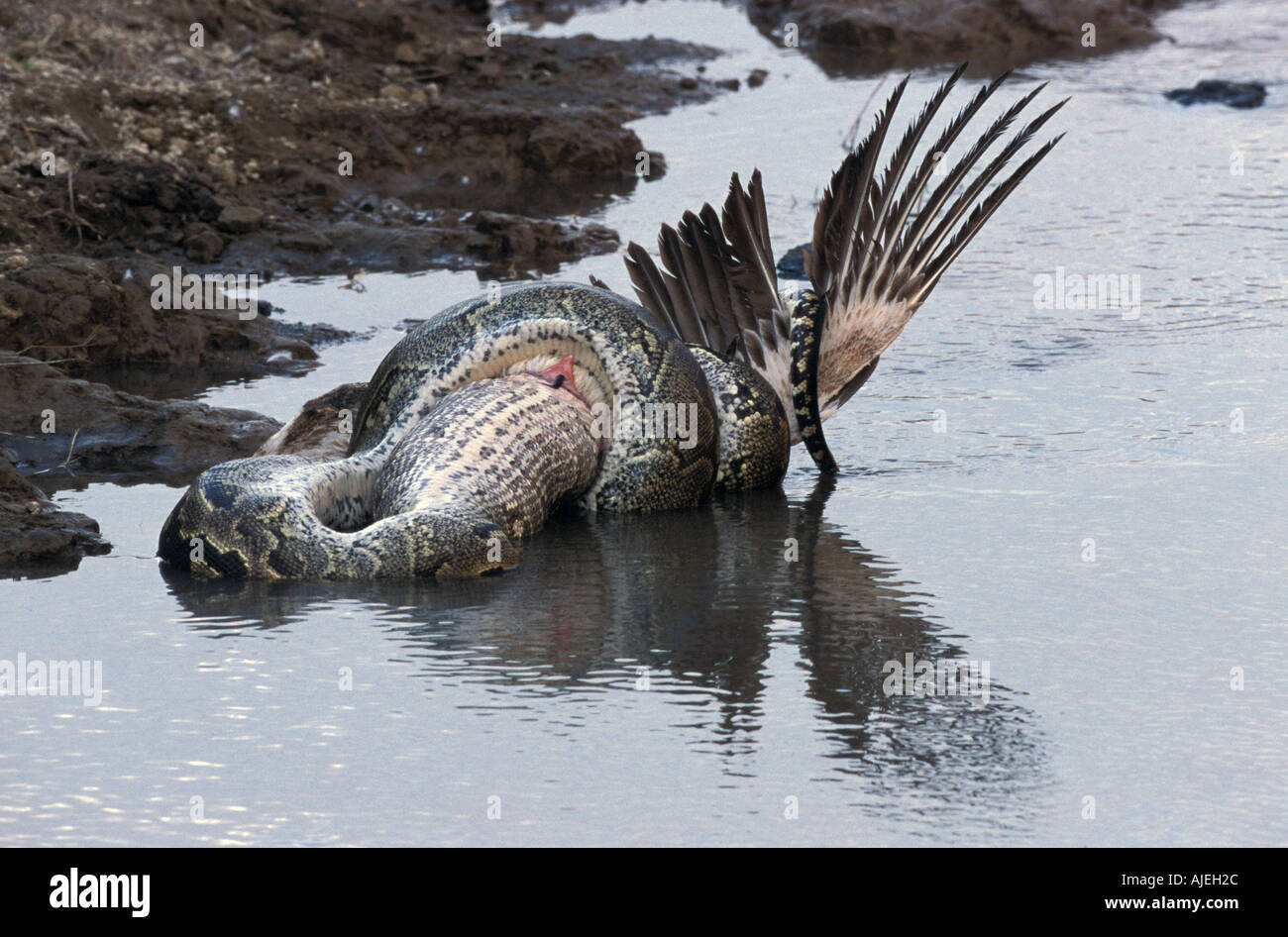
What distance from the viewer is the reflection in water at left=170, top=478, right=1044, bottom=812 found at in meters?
4.73

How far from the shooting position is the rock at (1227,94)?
53.4ft

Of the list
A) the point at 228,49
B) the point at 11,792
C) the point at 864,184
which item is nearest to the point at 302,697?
the point at 11,792

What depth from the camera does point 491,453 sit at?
6.68 meters

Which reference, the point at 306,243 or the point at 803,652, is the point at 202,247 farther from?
the point at 803,652

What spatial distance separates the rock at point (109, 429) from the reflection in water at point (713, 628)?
1437 mm

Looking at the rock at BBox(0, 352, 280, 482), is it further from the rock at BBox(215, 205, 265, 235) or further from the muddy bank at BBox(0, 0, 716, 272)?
the rock at BBox(215, 205, 265, 235)

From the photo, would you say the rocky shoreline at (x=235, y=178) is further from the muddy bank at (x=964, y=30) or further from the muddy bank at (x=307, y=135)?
the muddy bank at (x=964, y=30)

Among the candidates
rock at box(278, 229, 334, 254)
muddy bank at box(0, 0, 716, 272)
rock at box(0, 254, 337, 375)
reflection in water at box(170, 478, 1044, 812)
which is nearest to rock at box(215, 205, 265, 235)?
muddy bank at box(0, 0, 716, 272)

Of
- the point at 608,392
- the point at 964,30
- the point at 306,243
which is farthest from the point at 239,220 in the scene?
the point at 964,30

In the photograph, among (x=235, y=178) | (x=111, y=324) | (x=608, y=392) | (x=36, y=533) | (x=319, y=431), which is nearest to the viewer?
(x=36, y=533)

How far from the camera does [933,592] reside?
6.04 metres

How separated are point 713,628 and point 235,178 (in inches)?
300

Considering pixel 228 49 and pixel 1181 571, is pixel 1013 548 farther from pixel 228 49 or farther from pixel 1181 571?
pixel 228 49

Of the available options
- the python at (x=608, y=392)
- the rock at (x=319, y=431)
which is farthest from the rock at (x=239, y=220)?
the python at (x=608, y=392)
